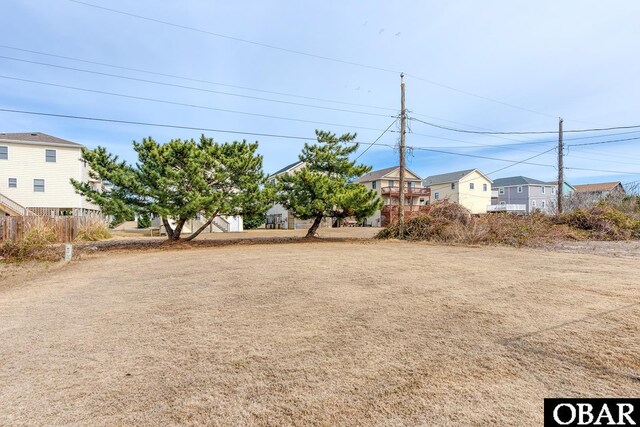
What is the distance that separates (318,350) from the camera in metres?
3.28

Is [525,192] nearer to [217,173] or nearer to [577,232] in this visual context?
[577,232]

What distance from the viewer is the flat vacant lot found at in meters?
2.33

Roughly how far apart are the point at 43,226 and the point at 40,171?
1453 cm

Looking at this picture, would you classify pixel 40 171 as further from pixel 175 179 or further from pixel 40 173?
pixel 175 179

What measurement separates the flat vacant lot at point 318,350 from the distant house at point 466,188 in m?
39.0

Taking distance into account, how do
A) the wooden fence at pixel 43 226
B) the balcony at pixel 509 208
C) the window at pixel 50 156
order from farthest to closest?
the balcony at pixel 509 208 < the window at pixel 50 156 < the wooden fence at pixel 43 226

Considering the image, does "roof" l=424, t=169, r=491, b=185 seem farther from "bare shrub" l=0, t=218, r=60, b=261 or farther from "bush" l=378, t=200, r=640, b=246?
"bare shrub" l=0, t=218, r=60, b=261

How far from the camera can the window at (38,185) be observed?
2502 centimetres

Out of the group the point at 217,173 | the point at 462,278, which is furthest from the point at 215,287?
the point at 217,173

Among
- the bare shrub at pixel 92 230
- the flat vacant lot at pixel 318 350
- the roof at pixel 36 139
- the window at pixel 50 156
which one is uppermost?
the roof at pixel 36 139

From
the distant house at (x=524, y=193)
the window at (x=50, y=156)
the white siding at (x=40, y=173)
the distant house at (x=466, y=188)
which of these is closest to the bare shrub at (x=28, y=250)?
the white siding at (x=40, y=173)

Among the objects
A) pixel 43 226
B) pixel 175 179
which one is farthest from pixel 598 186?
pixel 43 226

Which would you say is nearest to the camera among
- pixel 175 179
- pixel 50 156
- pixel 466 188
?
pixel 175 179

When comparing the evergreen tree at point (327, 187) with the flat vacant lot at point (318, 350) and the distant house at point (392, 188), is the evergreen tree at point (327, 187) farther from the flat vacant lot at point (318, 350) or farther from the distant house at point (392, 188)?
the distant house at point (392, 188)
